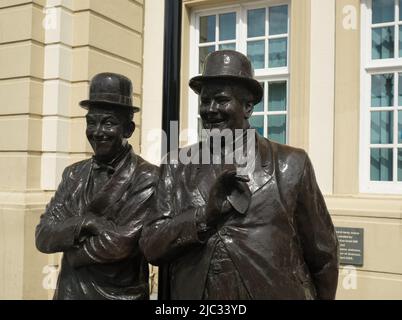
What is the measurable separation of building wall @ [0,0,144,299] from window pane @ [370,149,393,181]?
401 cm

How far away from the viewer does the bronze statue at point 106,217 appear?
7.01 feet

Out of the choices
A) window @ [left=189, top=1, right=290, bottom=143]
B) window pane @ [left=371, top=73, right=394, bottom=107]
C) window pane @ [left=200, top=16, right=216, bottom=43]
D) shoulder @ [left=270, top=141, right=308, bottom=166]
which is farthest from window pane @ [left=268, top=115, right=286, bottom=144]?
shoulder @ [left=270, top=141, right=308, bottom=166]

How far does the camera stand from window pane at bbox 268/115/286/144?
7030 millimetres

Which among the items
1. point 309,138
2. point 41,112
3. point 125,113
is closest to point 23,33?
point 41,112

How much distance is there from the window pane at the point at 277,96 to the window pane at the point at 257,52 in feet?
1.18

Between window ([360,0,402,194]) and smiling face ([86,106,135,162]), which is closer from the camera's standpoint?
smiling face ([86,106,135,162])

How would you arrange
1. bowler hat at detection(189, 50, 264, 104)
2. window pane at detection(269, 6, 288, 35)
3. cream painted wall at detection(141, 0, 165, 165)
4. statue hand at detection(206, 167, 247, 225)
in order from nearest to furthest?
1. statue hand at detection(206, 167, 247, 225)
2. bowler hat at detection(189, 50, 264, 104)
3. window pane at detection(269, 6, 288, 35)
4. cream painted wall at detection(141, 0, 165, 165)

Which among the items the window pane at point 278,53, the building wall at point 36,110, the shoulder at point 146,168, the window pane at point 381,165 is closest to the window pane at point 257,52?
the window pane at point 278,53

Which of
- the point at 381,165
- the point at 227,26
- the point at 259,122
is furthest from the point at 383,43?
the point at 227,26

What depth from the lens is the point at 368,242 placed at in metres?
5.76

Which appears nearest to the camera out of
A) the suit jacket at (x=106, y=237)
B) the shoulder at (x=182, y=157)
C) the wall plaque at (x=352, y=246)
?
the shoulder at (x=182, y=157)

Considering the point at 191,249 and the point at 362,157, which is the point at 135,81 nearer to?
the point at 362,157

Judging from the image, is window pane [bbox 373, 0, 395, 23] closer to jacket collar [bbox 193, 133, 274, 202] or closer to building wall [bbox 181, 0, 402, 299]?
building wall [bbox 181, 0, 402, 299]

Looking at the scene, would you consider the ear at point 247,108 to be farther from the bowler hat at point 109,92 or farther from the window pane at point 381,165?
the window pane at point 381,165
